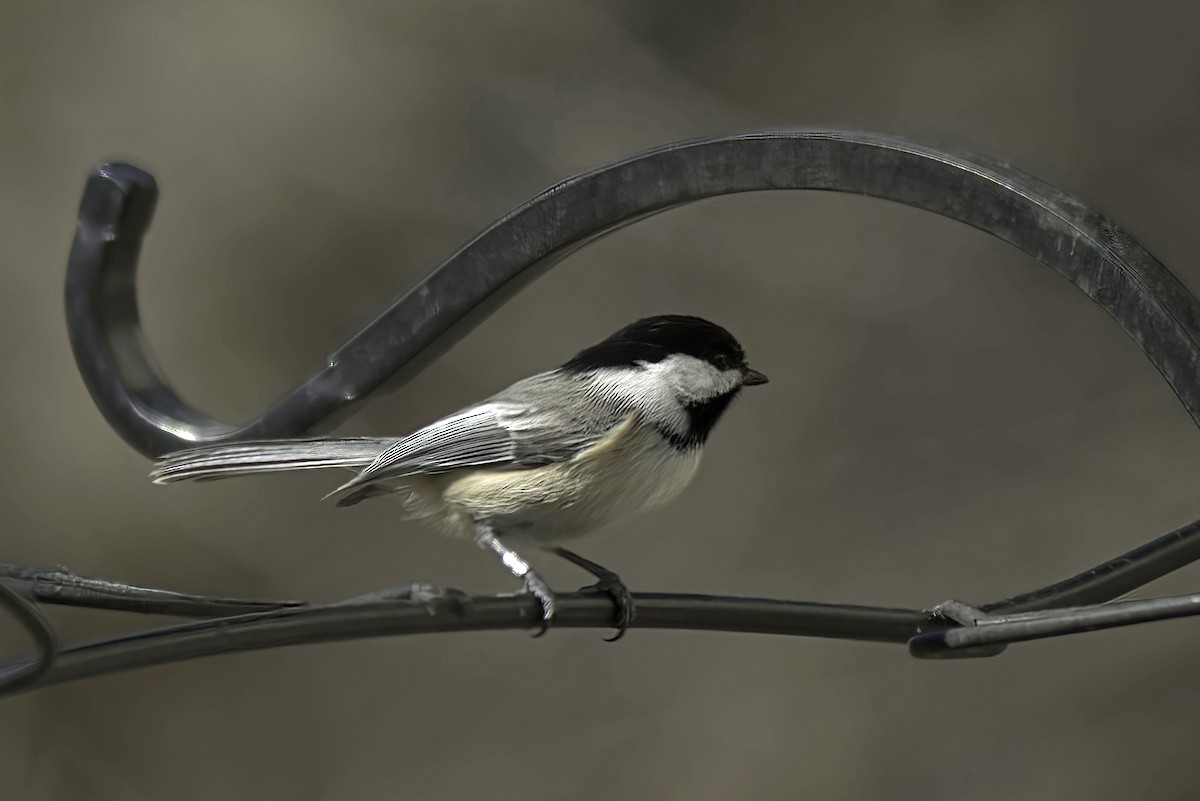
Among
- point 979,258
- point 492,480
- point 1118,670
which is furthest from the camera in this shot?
point 979,258

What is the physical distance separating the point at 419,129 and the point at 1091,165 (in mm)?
1761

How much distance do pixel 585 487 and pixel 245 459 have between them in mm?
404

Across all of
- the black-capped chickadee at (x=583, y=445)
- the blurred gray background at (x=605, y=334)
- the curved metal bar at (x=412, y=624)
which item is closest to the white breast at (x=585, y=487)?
the black-capped chickadee at (x=583, y=445)

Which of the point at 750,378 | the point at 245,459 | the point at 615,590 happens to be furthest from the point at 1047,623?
the point at 245,459

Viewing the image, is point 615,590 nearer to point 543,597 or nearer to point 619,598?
point 619,598

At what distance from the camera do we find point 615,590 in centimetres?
170

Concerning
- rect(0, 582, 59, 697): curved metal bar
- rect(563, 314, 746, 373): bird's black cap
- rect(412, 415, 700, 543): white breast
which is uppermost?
rect(563, 314, 746, 373): bird's black cap

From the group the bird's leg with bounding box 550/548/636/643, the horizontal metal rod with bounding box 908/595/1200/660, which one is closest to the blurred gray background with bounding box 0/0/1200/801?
the bird's leg with bounding box 550/548/636/643

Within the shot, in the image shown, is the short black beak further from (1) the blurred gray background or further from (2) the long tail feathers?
(1) the blurred gray background

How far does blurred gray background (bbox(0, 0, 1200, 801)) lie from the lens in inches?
147

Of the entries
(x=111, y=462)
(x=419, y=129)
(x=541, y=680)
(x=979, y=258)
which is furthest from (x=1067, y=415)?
(x=111, y=462)

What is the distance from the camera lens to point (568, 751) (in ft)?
12.6

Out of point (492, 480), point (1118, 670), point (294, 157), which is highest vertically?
point (294, 157)

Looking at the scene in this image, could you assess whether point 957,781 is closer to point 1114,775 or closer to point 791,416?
point 1114,775
